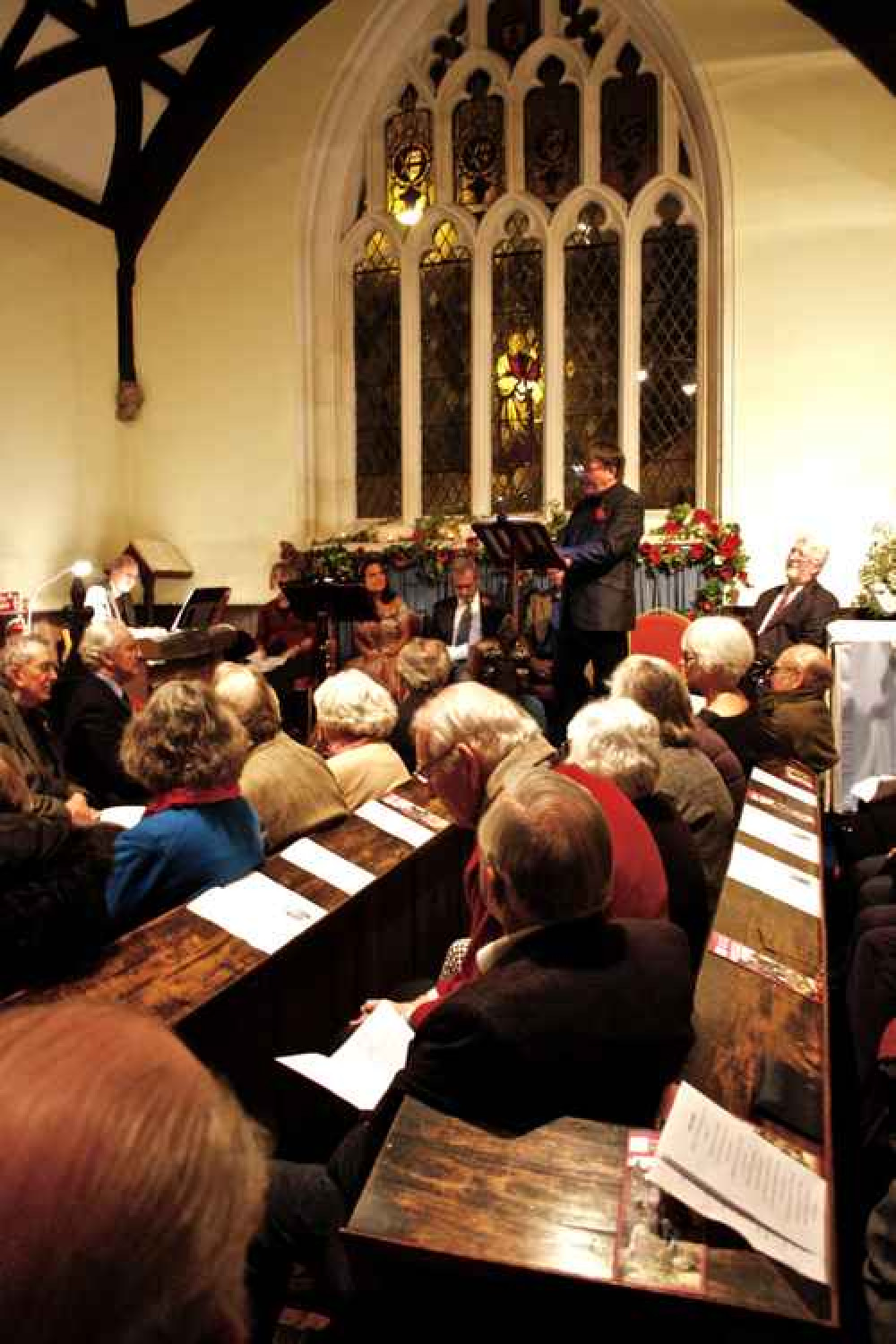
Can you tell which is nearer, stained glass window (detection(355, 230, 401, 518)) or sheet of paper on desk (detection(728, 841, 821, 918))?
sheet of paper on desk (detection(728, 841, 821, 918))

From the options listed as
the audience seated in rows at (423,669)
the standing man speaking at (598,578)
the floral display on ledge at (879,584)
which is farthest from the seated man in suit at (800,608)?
the audience seated in rows at (423,669)

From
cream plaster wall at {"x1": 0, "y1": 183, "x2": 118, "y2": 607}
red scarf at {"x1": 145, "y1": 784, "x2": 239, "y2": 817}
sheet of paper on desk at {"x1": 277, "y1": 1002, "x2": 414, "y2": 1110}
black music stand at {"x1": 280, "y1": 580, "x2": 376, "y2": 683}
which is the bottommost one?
sheet of paper on desk at {"x1": 277, "y1": 1002, "x2": 414, "y2": 1110}

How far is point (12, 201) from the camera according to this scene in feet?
30.5

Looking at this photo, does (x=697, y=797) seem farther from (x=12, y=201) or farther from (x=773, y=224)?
(x=12, y=201)

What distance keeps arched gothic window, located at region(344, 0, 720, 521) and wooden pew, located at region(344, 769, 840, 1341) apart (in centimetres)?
806

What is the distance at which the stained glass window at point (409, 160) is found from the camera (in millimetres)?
9773

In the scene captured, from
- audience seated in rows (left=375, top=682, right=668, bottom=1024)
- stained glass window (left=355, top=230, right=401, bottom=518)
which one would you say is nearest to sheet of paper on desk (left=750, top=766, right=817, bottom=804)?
audience seated in rows (left=375, top=682, right=668, bottom=1024)

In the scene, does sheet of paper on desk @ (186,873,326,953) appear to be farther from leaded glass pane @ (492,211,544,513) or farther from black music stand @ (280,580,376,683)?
leaded glass pane @ (492,211,544,513)

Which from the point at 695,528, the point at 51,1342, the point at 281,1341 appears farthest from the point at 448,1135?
the point at 695,528

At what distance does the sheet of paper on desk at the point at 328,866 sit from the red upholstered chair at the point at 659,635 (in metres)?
5.05

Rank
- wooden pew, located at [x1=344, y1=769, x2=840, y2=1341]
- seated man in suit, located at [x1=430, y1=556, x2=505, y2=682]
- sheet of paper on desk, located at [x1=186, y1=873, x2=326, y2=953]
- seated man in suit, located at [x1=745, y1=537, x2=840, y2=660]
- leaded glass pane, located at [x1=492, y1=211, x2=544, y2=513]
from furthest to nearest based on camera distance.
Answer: leaded glass pane, located at [x1=492, y1=211, x2=544, y2=513]
seated man in suit, located at [x1=430, y1=556, x2=505, y2=682]
seated man in suit, located at [x1=745, y1=537, x2=840, y2=660]
sheet of paper on desk, located at [x1=186, y1=873, x2=326, y2=953]
wooden pew, located at [x1=344, y1=769, x2=840, y2=1341]

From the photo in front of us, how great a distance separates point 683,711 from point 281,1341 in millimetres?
1993

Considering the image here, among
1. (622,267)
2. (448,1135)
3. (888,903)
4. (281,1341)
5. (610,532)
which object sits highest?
(622,267)

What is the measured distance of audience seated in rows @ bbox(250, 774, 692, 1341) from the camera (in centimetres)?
149
